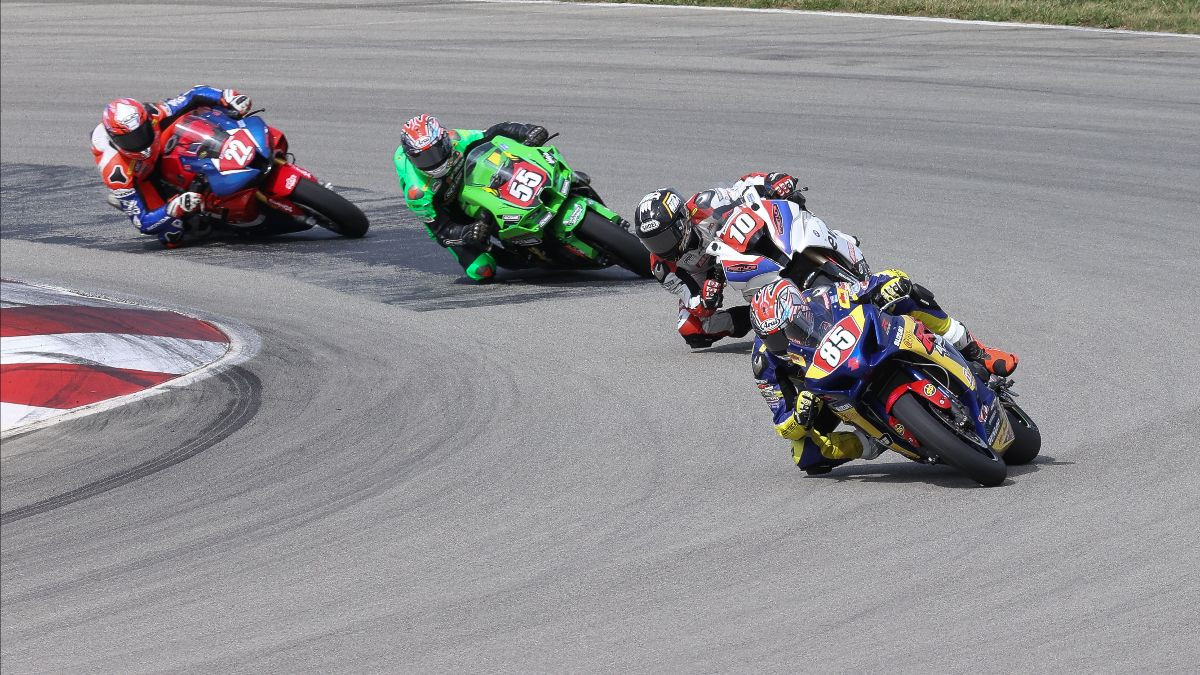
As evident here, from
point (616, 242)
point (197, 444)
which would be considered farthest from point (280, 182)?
point (197, 444)

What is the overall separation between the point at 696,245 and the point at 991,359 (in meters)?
3.13

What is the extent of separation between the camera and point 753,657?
5.79 m

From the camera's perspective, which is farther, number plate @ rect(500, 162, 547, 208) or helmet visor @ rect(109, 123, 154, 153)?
helmet visor @ rect(109, 123, 154, 153)

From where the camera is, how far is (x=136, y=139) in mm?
14320

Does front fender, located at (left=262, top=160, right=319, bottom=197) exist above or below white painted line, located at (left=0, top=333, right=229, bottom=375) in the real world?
below

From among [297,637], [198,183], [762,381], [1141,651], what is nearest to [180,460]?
[297,637]

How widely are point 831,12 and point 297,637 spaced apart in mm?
18946

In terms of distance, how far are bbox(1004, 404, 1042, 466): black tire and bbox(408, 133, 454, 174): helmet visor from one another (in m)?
6.38

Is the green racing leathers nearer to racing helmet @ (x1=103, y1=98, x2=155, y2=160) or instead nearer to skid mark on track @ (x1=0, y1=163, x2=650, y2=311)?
skid mark on track @ (x1=0, y1=163, x2=650, y2=311)

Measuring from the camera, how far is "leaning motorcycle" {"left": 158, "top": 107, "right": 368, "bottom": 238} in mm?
14500

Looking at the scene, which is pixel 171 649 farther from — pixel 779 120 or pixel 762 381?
pixel 779 120

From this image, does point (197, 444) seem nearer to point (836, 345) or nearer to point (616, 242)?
point (836, 345)

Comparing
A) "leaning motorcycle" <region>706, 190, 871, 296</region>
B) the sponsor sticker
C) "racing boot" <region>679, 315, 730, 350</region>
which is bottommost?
"racing boot" <region>679, 315, 730, 350</region>

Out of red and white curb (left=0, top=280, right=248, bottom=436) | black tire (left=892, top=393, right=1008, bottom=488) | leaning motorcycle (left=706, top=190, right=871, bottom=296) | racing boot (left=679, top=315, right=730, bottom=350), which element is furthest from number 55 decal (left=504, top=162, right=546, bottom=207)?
black tire (left=892, top=393, right=1008, bottom=488)
